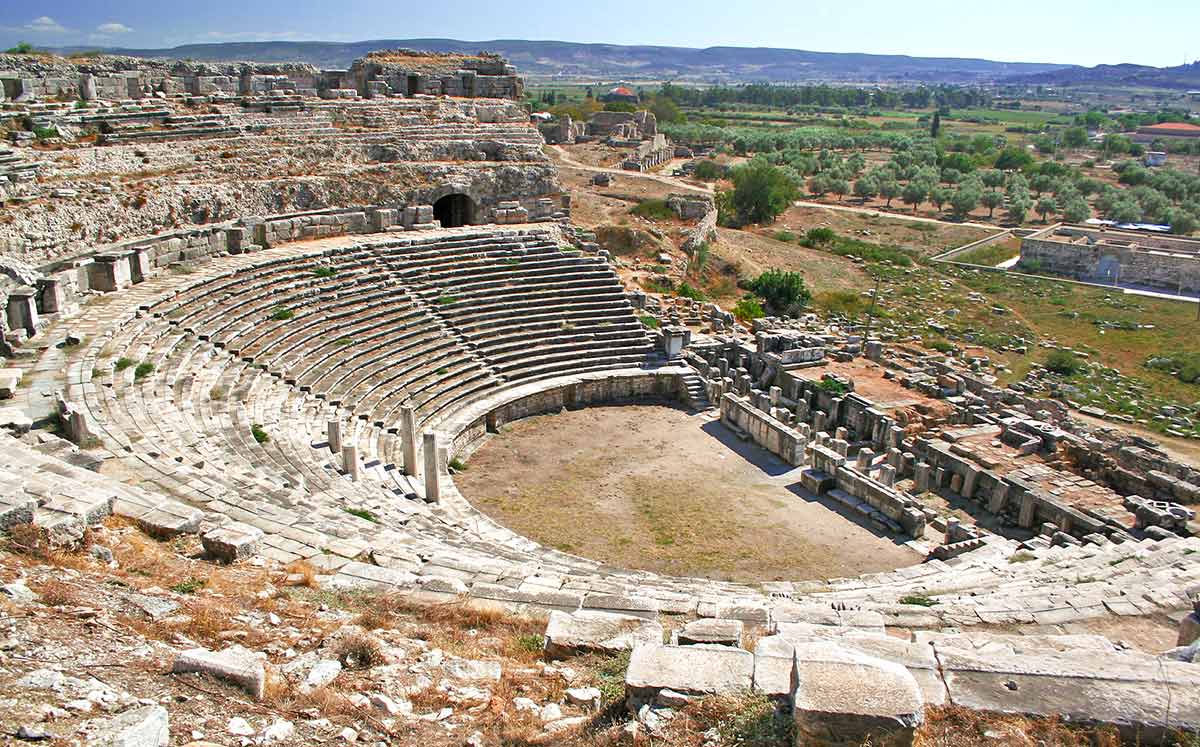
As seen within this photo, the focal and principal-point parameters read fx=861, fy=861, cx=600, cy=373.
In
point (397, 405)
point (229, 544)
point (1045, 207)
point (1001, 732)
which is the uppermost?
point (1045, 207)

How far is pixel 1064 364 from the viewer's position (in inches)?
1171

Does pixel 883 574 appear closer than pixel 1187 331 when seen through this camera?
Yes

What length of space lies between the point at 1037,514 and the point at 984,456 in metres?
2.25

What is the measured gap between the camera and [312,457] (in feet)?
49.5

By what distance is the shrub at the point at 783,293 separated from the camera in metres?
31.4

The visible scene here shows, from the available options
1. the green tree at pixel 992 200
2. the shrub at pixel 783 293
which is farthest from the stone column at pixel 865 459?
the green tree at pixel 992 200

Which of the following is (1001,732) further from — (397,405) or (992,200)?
(992,200)

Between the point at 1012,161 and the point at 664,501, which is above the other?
the point at 1012,161

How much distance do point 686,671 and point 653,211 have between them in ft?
112

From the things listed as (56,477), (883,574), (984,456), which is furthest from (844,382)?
(56,477)

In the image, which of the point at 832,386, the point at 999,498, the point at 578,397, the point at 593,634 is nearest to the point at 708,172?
the point at 832,386

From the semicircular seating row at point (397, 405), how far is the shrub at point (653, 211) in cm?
1240

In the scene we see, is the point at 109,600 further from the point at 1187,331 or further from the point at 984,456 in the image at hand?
the point at 1187,331

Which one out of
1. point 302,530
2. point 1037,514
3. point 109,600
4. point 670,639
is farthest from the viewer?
point 1037,514
